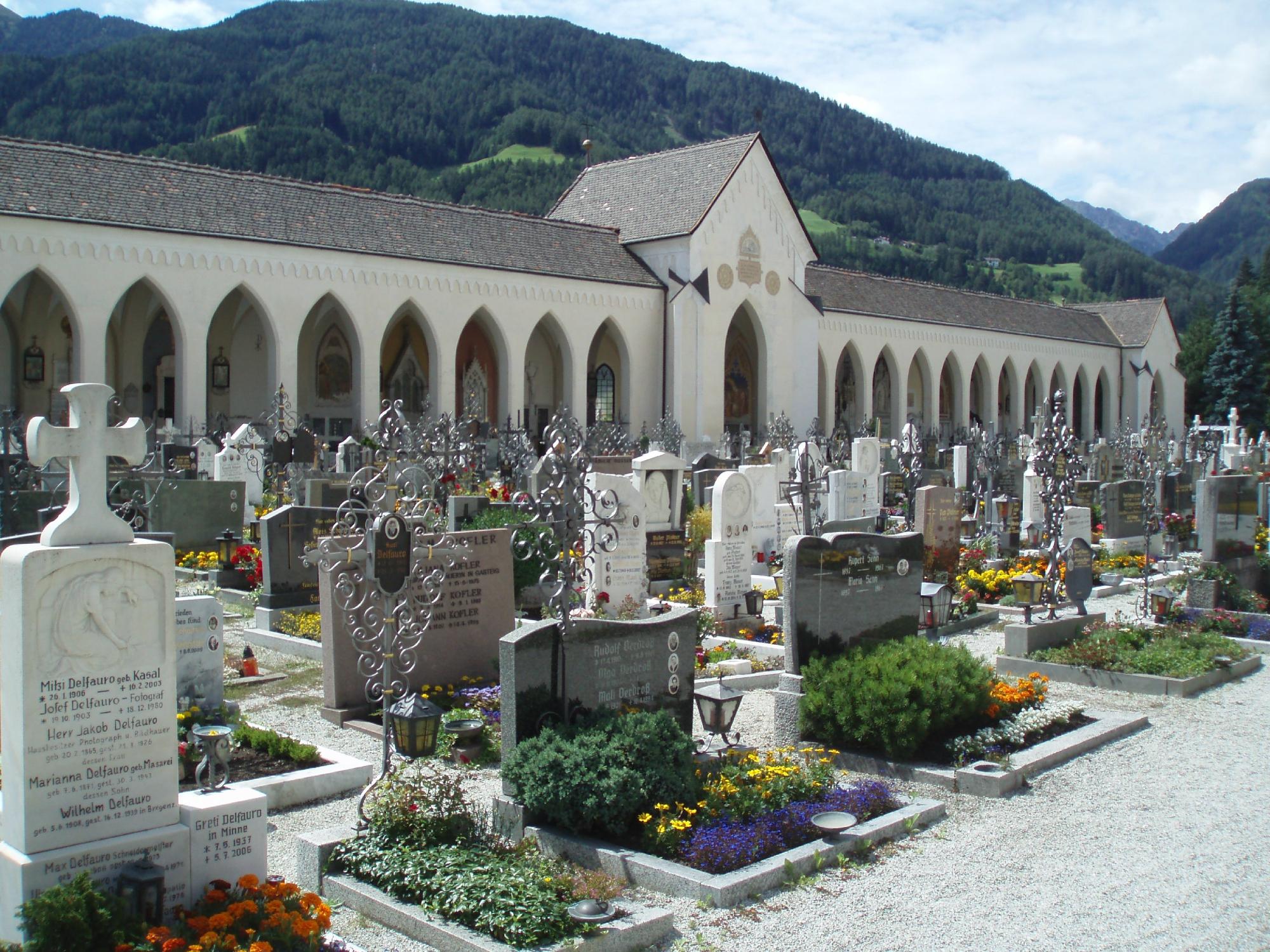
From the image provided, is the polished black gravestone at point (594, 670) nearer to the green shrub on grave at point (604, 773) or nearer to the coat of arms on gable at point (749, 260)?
the green shrub on grave at point (604, 773)

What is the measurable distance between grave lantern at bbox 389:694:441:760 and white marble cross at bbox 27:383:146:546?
2.43 meters

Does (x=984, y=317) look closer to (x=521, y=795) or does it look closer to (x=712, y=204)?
(x=712, y=204)

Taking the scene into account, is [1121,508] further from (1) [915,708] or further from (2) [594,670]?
(2) [594,670]

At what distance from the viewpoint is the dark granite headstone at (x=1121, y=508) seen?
21.7 meters

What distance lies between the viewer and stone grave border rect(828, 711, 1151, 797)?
28.0ft

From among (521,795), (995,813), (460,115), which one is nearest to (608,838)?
(521,795)

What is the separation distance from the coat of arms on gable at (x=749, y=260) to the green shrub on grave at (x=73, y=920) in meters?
36.5

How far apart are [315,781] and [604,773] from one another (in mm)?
2440

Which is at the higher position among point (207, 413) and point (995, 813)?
point (207, 413)

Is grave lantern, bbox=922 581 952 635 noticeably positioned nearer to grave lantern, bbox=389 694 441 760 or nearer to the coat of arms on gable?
grave lantern, bbox=389 694 441 760

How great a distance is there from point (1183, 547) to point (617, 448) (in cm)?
1437

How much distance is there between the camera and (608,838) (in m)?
7.12

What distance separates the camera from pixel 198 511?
1966cm

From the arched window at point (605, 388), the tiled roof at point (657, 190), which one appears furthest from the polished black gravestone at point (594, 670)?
the arched window at point (605, 388)
